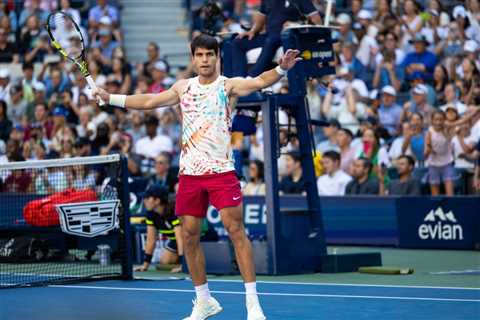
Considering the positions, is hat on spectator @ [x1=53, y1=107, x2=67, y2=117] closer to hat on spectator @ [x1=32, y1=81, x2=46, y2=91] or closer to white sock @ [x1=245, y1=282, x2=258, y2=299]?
hat on spectator @ [x1=32, y1=81, x2=46, y2=91]

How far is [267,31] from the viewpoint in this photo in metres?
14.0

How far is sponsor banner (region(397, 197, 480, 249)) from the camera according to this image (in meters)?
16.7

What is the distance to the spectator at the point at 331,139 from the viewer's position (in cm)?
1964

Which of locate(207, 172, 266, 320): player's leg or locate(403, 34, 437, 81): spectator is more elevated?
locate(403, 34, 437, 81): spectator

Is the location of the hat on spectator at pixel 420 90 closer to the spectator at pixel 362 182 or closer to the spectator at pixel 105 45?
the spectator at pixel 362 182

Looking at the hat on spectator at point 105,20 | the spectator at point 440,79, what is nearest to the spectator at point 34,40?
the hat on spectator at point 105,20

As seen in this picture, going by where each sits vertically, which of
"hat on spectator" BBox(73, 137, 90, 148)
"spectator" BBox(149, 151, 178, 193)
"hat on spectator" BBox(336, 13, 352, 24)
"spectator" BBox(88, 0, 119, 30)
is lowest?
"spectator" BBox(149, 151, 178, 193)

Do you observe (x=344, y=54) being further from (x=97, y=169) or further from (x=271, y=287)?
(x=271, y=287)

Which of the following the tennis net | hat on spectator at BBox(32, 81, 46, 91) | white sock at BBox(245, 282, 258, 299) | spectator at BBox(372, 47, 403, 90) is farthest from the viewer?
hat on spectator at BBox(32, 81, 46, 91)

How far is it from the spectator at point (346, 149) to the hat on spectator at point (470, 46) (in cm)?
261

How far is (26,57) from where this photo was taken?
25.3m

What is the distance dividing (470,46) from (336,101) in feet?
8.43

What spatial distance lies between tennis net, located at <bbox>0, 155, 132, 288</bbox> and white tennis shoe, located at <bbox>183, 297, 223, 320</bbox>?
363 centimetres

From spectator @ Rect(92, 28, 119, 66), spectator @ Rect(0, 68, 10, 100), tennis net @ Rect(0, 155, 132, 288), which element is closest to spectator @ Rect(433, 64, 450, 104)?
tennis net @ Rect(0, 155, 132, 288)
